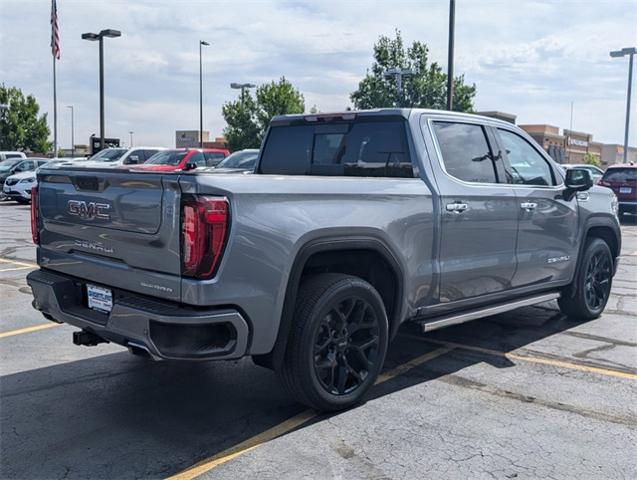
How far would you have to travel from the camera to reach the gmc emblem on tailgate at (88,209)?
394cm

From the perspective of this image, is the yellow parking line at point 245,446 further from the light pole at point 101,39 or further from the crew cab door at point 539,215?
the light pole at point 101,39

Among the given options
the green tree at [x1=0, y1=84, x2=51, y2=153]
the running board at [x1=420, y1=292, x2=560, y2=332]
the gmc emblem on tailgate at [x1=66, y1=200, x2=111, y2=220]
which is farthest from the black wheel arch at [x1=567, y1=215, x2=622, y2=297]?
the green tree at [x1=0, y1=84, x2=51, y2=153]

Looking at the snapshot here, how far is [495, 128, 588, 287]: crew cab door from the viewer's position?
18.8 feet

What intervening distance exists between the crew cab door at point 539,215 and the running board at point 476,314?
0.45 ft

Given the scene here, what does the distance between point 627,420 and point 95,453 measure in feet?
10.6

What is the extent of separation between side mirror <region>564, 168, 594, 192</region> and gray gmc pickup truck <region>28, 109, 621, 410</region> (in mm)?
19

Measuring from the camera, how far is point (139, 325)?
3.62 m

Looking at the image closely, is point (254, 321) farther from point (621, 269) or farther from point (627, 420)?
point (621, 269)

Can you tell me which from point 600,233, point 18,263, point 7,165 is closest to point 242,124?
point 7,165

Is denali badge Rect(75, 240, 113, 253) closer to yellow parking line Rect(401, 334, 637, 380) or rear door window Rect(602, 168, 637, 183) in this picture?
yellow parking line Rect(401, 334, 637, 380)

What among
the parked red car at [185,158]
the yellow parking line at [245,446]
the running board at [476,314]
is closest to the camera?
the yellow parking line at [245,446]

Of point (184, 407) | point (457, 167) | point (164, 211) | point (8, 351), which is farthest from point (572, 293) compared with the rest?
point (8, 351)

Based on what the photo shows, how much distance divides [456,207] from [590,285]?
2749 mm

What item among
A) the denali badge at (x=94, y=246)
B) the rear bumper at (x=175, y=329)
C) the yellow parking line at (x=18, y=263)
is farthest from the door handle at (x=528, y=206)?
the yellow parking line at (x=18, y=263)
